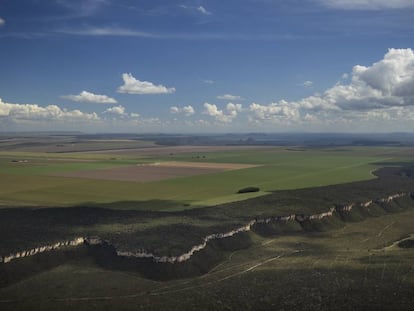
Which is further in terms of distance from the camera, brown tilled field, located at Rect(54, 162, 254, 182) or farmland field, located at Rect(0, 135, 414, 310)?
brown tilled field, located at Rect(54, 162, 254, 182)

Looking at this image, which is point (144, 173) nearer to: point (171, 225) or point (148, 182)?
point (148, 182)

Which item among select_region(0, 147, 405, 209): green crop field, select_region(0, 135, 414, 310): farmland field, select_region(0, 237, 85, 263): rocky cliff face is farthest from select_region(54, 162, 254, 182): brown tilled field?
select_region(0, 237, 85, 263): rocky cliff face

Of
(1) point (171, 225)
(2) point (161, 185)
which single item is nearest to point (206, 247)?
(1) point (171, 225)

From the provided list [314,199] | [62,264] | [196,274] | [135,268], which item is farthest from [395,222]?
[62,264]

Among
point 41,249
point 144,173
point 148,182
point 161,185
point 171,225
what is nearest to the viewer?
point 41,249

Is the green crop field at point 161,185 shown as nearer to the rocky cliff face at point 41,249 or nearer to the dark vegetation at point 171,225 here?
the dark vegetation at point 171,225

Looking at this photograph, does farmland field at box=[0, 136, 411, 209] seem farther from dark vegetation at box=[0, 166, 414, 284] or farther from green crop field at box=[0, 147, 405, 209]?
dark vegetation at box=[0, 166, 414, 284]

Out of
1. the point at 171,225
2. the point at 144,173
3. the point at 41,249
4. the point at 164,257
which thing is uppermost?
the point at 144,173

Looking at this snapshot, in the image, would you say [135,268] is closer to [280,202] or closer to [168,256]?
[168,256]

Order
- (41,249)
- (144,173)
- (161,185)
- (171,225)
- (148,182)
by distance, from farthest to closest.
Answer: (144,173), (148,182), (161,185), (171,225), (41,249)
